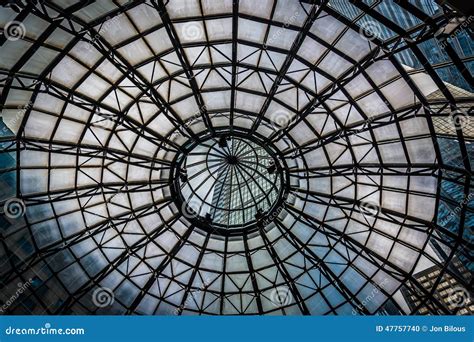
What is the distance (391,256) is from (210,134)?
16653 mm

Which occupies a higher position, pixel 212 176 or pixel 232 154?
pixel 232 154

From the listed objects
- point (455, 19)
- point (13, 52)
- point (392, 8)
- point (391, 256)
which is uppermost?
point (392, 8)

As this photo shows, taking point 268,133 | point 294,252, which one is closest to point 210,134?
point 268,133

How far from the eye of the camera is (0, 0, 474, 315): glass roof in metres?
20.3

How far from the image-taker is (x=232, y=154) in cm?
3044

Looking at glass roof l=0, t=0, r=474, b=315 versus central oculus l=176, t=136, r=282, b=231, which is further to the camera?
central oculus l=176, t=136, r=282, b=231

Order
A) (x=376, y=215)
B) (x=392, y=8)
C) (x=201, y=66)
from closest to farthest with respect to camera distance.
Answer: (x=392, y=8) < (x=201, y=66) < (x=376, y=215)

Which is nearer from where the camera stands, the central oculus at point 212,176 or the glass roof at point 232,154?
the glass roof at point 232,154

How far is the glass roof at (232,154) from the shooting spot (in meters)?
20.3

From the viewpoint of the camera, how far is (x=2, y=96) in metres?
21.4

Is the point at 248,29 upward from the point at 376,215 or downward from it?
upward

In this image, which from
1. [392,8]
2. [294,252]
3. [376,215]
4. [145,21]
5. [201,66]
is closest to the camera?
[392,8]

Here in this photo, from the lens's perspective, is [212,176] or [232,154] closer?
[232,154]

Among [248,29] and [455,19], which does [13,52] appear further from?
[455,19]
